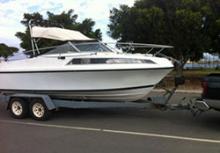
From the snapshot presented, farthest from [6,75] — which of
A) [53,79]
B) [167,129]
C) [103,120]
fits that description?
[167,129]

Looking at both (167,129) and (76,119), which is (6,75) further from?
(167,129)

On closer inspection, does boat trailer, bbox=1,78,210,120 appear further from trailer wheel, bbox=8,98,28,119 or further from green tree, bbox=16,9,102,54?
green tree, bbox=16,9,102,54

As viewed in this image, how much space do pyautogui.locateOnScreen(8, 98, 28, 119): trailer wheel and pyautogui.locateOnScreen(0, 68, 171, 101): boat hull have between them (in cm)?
46

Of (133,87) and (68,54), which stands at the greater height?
(68,54)

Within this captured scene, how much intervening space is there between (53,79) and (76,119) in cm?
127

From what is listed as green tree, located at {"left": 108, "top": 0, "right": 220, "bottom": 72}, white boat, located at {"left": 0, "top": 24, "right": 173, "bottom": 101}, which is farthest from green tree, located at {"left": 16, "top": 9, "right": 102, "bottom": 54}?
white boat, located at {"left": 0, "top": 24, "right": 173, "bottom": 101}

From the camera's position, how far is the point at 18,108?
11.4m

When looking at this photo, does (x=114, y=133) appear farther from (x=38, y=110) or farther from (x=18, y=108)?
(x=18, y=108)

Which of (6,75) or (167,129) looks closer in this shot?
(167,129)

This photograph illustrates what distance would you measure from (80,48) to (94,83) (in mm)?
1270

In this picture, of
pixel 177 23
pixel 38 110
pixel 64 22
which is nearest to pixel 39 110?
pixel 38 110

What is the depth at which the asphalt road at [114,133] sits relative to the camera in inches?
308

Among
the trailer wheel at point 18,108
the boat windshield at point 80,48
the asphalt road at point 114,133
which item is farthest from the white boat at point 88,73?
the asphalt road at point 114,133

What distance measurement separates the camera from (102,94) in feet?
35.5
